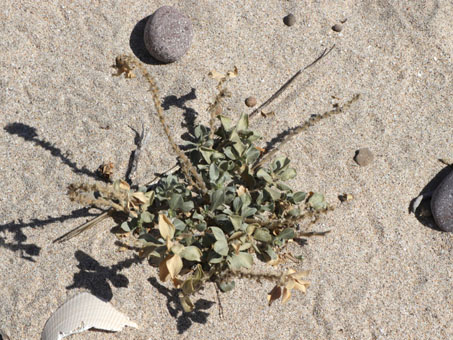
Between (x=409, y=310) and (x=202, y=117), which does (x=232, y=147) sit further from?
(x=409, y=310)

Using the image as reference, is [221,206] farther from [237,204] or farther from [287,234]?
[287,234]

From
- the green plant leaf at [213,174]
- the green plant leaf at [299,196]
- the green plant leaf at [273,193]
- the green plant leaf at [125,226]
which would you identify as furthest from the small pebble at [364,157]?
the green plant leaf at [125,226]

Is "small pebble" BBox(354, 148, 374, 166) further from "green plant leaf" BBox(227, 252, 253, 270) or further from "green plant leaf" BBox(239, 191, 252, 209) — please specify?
"green plant leaf" BBox(227, 252, 253, 270)

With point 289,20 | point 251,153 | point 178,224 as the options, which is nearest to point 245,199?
point 251,153

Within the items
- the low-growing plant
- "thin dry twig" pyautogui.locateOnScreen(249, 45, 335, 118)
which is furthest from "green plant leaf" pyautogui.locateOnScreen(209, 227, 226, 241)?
"thin dry twig" pyautogui.locateOnScreen(249, 45, 335, 118)

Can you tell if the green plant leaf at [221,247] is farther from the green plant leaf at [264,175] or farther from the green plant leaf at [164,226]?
the green plant leaf at [264,175]
